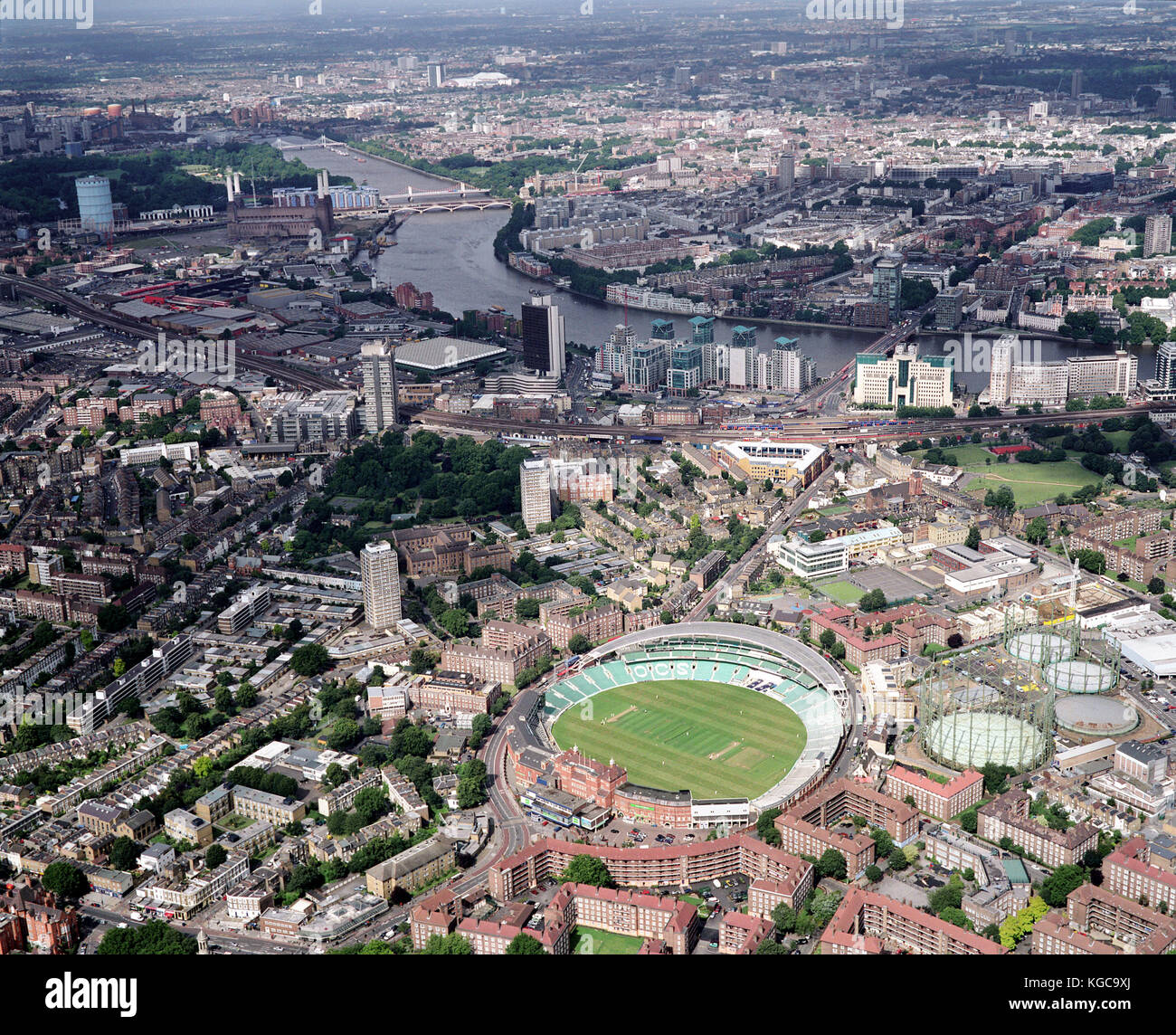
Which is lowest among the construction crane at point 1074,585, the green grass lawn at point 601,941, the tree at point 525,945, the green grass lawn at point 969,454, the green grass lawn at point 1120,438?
the green grass lawn at point 601,941

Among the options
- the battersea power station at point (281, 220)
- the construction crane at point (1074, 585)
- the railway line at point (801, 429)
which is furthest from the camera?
the battersea power station at point (281, 220)

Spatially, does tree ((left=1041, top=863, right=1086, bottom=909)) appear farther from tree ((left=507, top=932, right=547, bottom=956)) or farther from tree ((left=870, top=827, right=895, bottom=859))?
tree ((left=507, top=932, right=547, bottom=956))

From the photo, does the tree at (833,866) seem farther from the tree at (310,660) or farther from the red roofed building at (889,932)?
the tree at (310,660)

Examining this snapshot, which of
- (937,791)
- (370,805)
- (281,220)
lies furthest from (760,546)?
(281,220)

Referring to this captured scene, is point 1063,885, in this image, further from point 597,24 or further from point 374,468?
point 597,24

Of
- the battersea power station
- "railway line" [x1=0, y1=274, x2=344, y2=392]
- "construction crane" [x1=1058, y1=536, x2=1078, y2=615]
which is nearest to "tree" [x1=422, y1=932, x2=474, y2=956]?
"construction crane" [x1=1058, y1=536, x2=1078, y2=615]

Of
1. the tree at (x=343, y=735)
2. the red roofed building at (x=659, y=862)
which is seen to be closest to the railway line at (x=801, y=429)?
the tree at (x=343, y=735)
